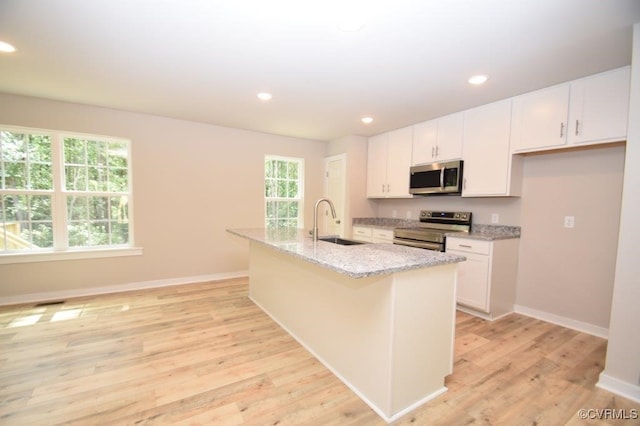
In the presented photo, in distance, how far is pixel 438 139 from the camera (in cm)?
368

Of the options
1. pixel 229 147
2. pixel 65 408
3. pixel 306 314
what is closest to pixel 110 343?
pixel 65 408

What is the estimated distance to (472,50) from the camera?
6.74 feet

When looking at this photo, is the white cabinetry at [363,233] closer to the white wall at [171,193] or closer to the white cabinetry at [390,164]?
the white cabinetry at [390,164]

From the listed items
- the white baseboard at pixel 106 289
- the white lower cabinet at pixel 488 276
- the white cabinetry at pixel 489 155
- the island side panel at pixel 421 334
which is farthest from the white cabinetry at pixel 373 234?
the island side panel at pixel 421 334

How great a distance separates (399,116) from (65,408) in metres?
4.03

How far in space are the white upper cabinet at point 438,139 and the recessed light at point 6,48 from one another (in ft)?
13.6

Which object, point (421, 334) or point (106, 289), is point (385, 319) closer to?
point (421, 334)

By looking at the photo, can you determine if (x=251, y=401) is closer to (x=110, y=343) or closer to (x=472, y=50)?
(x=110, y=343)

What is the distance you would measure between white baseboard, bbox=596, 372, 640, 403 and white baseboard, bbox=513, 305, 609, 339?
89cm

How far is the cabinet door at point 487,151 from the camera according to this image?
3.02 meters

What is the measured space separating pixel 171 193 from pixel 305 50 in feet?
9.62

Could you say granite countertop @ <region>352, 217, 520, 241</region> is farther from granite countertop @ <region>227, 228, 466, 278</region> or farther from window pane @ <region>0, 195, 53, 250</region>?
window pane @ <region>0, 195, 53, 250</region>
